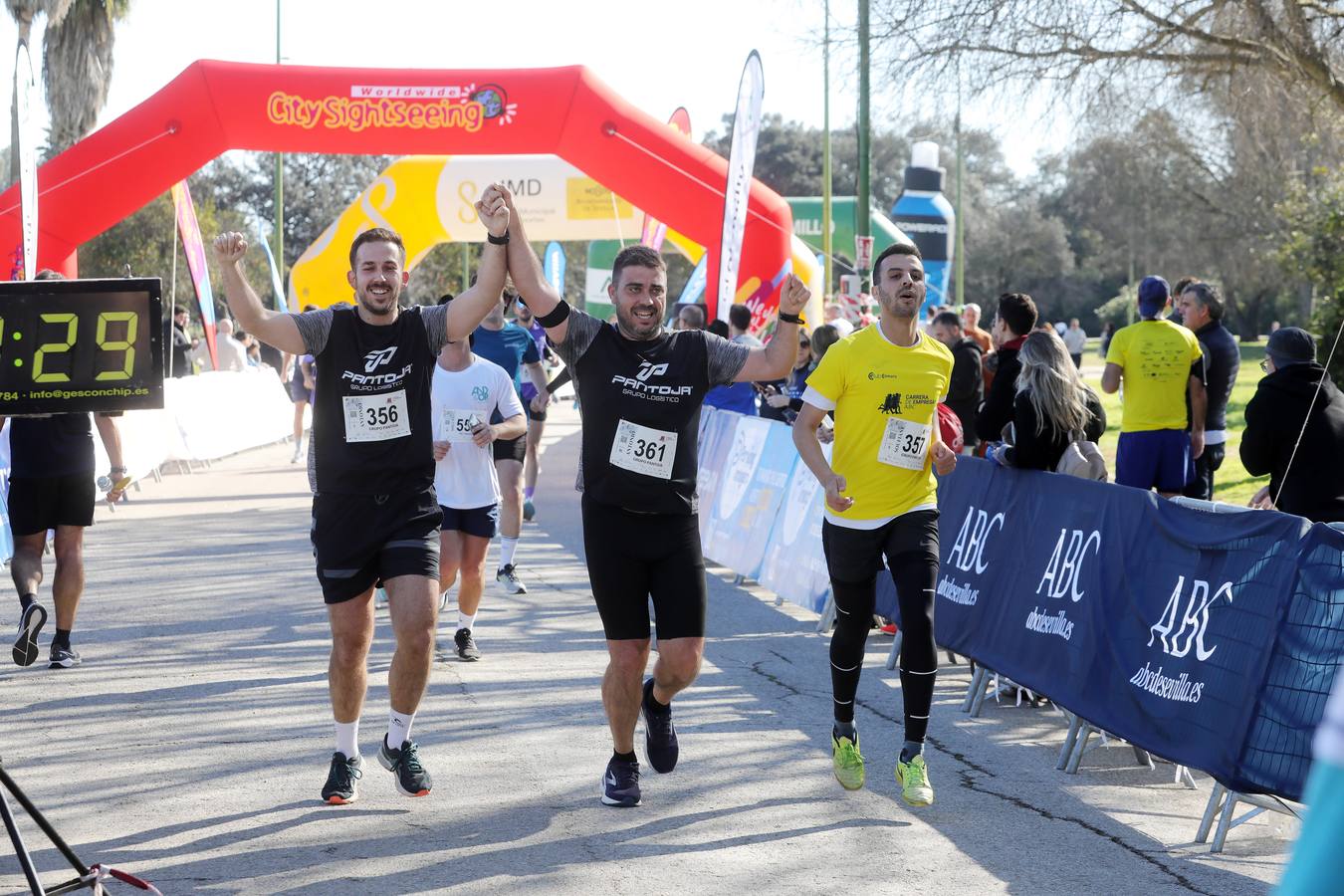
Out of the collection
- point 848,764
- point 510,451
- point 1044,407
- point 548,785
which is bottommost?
point 548,785

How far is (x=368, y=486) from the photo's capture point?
5801mm

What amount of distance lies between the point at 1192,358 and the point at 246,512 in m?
9.84

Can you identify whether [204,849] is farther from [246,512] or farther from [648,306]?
[246,512]

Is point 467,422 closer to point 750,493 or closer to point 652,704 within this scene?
point 652,704

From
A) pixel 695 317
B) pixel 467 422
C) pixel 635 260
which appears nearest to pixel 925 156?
pixel 695 317

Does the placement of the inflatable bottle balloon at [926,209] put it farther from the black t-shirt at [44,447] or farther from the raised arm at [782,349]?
the raised arm at [782,349]

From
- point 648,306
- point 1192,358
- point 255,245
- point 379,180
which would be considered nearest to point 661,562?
point 648,306

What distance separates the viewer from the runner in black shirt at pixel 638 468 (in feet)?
19.1

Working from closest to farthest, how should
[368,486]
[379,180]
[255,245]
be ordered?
[368,486] < [379,180] < [255,245]

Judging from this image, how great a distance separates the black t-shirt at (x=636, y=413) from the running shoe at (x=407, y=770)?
1142mm

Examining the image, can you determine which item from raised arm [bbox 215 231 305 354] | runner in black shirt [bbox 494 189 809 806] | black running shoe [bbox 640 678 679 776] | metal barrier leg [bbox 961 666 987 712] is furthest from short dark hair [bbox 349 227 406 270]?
metal barrier leg [bbox 961 666 987 712]

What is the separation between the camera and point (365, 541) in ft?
18.9

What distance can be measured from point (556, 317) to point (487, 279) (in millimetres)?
275

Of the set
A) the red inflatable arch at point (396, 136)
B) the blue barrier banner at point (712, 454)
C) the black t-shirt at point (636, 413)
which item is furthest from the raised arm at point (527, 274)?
the red inflatable arch at point (396, 136)
